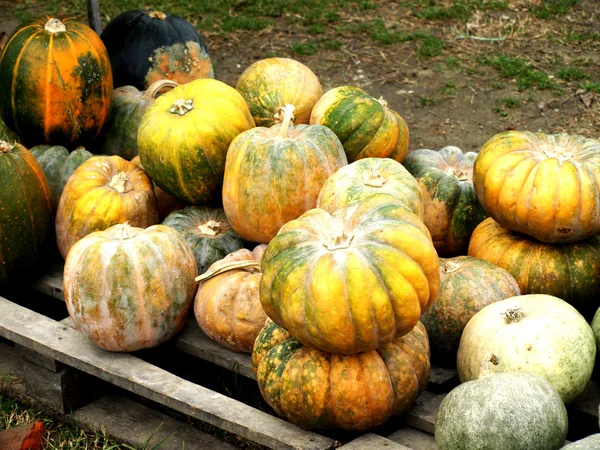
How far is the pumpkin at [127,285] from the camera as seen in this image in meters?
3.26

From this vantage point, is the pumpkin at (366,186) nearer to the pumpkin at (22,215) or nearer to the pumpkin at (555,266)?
the pumpkin at (555,266)

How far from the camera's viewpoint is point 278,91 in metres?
4.27

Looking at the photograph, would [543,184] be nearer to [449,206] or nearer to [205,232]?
[449,206]

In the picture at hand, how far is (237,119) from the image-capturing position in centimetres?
384

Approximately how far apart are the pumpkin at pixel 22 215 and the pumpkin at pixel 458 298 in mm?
1793

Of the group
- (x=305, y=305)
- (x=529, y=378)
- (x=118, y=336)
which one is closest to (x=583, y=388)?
(x=529, y=378)

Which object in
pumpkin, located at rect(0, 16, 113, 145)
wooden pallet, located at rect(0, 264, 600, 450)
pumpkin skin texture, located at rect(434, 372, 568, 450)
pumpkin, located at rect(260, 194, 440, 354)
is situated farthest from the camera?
pumpkin, located at rect(0, 16, 113, 145)

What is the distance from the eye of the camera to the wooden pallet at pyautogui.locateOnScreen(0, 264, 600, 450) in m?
2.97

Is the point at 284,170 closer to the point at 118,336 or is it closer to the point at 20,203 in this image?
the point at 118,336

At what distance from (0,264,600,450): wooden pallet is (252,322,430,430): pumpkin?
88 millimetres

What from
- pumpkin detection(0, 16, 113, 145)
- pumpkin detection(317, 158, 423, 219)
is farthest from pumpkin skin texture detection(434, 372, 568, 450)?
pumpkin detection(0, 16, 113, 145)

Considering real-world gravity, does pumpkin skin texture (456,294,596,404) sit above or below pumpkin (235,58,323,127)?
below

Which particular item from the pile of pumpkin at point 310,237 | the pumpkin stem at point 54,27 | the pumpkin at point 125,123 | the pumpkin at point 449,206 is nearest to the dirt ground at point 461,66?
the pumpkin at point 449,206

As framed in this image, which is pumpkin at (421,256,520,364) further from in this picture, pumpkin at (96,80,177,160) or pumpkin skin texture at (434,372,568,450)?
pumpkin at (96,80,177,160)
